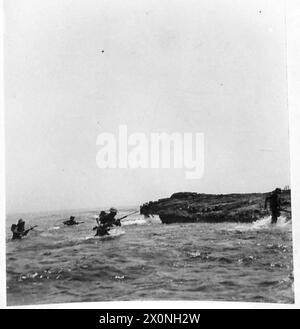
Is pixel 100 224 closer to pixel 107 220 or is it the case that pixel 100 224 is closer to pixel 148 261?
pixel 107 220

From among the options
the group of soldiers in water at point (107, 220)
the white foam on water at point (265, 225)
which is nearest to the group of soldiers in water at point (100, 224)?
the group of soldiers in water at point (107, 220)

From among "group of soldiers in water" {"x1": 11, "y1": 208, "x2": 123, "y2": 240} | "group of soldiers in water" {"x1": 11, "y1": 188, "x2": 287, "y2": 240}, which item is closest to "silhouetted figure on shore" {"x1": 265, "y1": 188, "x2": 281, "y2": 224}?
"group of soldiers in water" {"x1": 11, "y1": 188, "x2": 287, "y2": 240}

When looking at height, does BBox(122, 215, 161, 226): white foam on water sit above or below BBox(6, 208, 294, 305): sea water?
above

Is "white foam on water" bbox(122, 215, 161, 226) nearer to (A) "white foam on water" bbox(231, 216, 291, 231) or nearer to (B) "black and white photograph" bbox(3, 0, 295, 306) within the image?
(B) "black and white photograph" bbox(3, 0, 295, 306)

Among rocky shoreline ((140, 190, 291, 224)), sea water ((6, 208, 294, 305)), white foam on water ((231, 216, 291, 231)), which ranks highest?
rocky shoreline ((140, 190, 291, 224))

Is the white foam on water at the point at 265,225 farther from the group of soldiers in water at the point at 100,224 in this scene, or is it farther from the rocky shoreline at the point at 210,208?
the group of soldiers in water at the point at 100,224

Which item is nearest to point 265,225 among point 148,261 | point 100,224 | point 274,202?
point 274,202
